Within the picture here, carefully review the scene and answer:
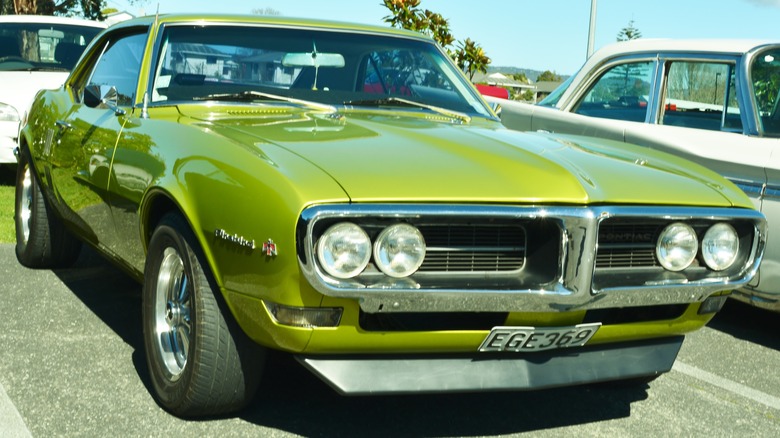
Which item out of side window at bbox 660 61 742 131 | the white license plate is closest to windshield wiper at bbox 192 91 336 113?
the white license plate

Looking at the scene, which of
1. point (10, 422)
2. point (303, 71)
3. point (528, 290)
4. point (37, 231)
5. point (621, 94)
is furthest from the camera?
point (621, 94)

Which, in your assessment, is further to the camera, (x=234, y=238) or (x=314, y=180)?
(x=234, y=238)

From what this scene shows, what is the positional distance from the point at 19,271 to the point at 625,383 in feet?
11.6

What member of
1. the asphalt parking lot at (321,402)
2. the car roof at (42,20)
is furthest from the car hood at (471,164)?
the car roof at (42,20)

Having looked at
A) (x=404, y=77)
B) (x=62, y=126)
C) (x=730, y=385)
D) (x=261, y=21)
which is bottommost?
(x=730, y=385)

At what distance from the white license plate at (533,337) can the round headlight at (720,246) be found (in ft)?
1.58

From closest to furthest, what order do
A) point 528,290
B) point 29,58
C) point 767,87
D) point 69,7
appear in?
point 528,290 < point 767,87 < point 29,58 < point 69,7

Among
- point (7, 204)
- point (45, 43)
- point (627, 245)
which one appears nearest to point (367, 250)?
point (627, 245)

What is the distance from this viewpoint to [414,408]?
387 centimetres

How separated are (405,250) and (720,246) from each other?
3.86 ft

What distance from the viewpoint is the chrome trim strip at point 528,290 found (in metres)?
2.99

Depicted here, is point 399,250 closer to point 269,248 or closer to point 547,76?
point 269,248

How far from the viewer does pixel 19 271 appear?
5973 millimetres

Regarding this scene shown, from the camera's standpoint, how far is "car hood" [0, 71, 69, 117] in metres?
9.66
